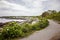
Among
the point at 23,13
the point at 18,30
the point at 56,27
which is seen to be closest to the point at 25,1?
the point at 23,13

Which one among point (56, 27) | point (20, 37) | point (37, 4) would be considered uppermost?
point (37, 4)

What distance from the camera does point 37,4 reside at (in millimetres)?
2625

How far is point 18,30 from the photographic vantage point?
2.35 metres

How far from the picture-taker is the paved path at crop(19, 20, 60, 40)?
239 centimetres

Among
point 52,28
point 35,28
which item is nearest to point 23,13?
point 35,28

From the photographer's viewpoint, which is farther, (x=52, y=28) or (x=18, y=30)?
(x=52, y=28)

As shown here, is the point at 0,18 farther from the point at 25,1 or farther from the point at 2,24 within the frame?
the point at 25,1

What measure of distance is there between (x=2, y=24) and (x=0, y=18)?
13 centimetres

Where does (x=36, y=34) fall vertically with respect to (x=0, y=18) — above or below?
below

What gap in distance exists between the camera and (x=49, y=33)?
2461mm

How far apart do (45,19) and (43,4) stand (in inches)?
12.3

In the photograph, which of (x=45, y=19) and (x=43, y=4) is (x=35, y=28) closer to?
(x=45, y=19)

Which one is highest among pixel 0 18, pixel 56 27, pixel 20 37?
pixel 0 18

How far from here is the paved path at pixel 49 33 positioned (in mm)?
2393
